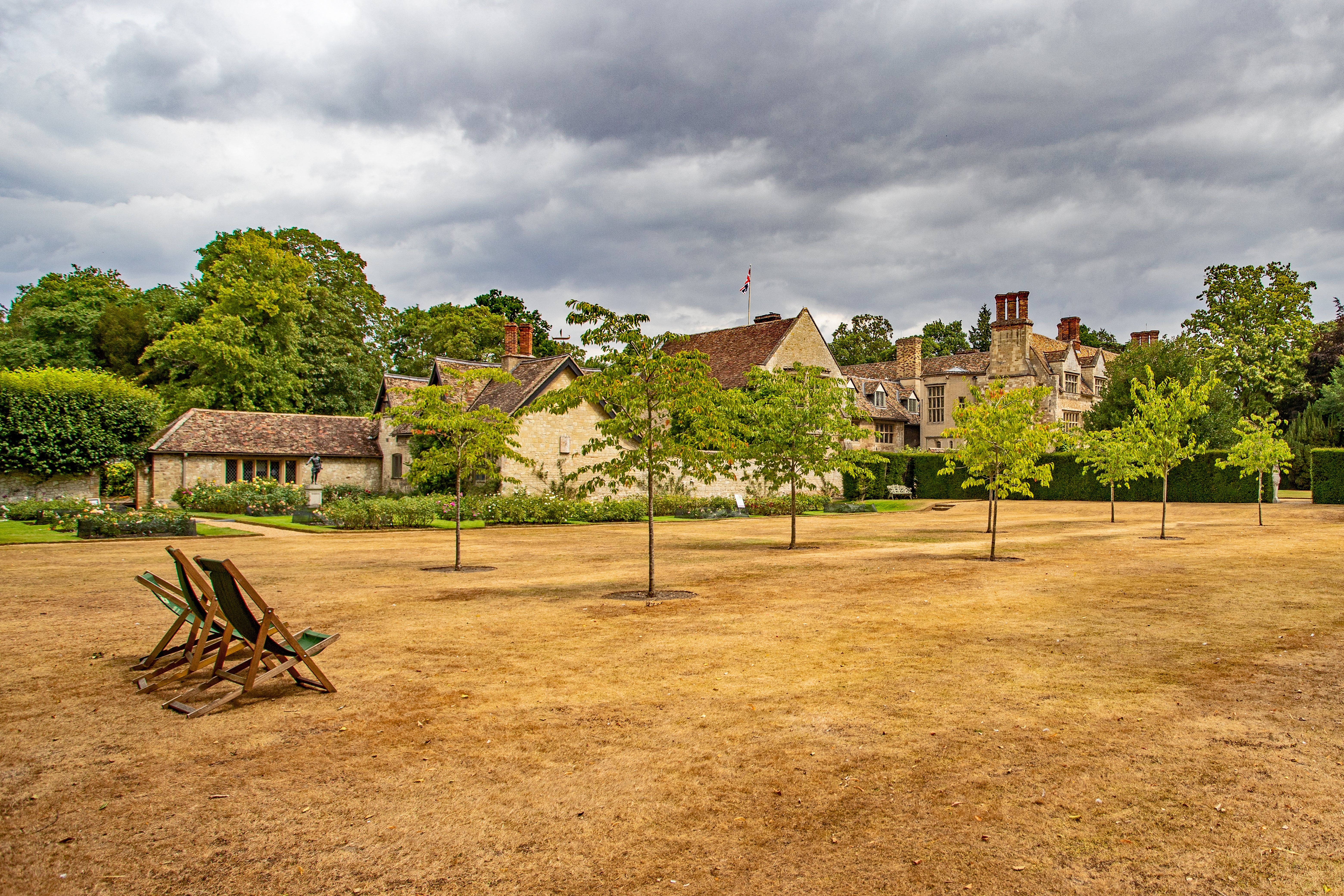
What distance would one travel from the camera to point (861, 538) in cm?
2566

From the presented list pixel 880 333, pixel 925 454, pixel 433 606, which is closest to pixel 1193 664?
pixel 433 606

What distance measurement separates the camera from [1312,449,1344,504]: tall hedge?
37.3m

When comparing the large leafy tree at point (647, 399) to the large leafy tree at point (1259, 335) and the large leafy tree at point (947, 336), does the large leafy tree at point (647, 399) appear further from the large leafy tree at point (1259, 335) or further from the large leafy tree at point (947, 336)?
the large leafy tree at point (947, 336)

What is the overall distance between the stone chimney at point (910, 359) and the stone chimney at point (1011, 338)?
21.5 ft

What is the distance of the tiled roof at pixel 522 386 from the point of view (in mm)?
38094

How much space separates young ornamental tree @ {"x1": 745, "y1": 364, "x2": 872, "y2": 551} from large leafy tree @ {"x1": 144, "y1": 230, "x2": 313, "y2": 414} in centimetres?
3347

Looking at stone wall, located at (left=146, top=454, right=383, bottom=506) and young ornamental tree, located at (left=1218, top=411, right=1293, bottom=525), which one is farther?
stone wall, located at (left=146, top=454, right=383, bottom=506)

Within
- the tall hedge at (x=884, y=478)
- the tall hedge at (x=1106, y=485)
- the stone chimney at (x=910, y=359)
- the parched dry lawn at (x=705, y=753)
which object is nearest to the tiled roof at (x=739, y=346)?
the tall hedge at (x=884, y=478)

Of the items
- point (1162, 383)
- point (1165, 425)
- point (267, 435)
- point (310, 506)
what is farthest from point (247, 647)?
point (1162, 383)

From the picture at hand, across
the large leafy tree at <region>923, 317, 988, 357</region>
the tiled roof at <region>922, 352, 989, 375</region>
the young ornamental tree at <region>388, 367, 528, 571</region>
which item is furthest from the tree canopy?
the young ornamental tree at <region>388, 367, 528, 571</region>

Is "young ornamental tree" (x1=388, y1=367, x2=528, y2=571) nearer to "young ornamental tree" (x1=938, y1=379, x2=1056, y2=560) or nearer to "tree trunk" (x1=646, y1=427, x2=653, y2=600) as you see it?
"tree trunk" (x1=646, y1=427, x2=653, y2=600)

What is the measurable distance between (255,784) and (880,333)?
316ft

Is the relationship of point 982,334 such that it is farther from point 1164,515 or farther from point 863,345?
point 1164,515

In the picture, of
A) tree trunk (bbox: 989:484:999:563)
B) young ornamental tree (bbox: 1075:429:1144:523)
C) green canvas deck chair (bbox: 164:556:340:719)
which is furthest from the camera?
young ornamental tree (bbox: 1075:429:1144:523)
